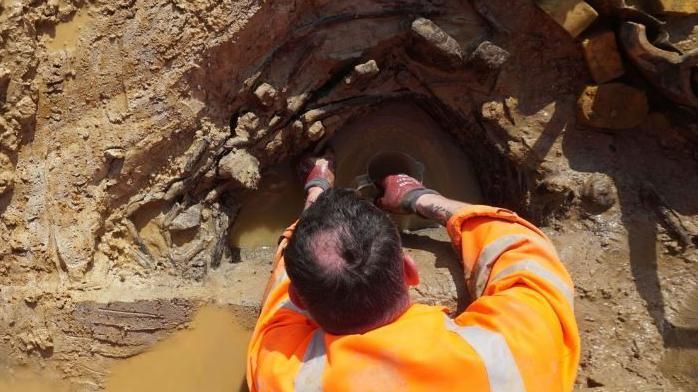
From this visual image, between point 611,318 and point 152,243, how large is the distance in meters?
1.65

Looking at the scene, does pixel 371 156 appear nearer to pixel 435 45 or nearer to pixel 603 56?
pixel 435 45

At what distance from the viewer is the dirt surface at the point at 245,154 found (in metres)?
2.17

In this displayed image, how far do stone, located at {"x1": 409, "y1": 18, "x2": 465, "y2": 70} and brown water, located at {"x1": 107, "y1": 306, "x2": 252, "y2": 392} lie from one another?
1218 millimetres

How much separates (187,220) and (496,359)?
1.37 meters

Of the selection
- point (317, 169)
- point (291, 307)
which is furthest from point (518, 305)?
point (317, 169)

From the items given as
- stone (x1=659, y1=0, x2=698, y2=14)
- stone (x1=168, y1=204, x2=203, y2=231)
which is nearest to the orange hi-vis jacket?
stone (x1=168, y1=204, x2=203, y2=231)

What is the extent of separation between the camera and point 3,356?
86.3 inches

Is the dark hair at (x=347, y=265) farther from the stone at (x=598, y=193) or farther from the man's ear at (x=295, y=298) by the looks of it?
the stone at (x=598, y=193)

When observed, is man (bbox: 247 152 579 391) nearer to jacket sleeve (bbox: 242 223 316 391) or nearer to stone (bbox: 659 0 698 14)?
jacket sleeve (bbox: 242 223 316 391)

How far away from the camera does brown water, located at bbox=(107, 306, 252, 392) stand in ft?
7.36

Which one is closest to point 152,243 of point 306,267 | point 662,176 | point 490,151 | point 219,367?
point 219,367

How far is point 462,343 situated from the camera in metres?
1.49

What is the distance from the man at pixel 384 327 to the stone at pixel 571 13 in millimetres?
967

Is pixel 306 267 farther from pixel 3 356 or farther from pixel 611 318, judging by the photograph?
pixel 3 356
